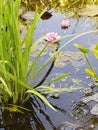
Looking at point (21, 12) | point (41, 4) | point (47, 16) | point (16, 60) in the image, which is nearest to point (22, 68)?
point (16, 60)

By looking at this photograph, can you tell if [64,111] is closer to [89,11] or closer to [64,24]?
[64,24]

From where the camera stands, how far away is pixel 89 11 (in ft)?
9.18

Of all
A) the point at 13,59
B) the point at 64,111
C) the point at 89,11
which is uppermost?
the point at 13,59

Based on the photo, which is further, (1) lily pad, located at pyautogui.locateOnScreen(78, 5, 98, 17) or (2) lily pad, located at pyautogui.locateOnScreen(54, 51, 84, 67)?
(1) lily pad, located at pyautogui.locateOnScreen(78, 5, 98, 17)

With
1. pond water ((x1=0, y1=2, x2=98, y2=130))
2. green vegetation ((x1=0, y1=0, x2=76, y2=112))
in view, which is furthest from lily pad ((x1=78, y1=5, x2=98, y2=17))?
green vegetation ((x1=0, y1=0, x2=76, y2=112))

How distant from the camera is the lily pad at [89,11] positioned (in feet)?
9.04

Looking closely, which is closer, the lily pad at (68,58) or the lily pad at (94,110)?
the lily pad at (94,110)

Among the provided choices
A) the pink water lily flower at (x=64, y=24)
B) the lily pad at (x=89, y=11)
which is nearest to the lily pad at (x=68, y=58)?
the pink water lily flower at (x=64, y=24)

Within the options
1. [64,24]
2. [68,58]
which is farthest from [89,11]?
[68,58]

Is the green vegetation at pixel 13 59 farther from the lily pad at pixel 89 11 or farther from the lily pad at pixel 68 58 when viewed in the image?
the lily pad at pixel 89 11

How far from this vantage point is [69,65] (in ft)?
6.39

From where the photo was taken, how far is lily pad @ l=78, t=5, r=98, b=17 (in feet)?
9.04

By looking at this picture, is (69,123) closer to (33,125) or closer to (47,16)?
(33,125)

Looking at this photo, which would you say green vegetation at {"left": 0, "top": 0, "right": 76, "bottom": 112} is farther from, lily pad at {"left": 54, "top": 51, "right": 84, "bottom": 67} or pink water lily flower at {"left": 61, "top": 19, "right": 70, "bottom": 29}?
pink water lily flower at {"left": 61, "top": 19, "right": 70, "bottom": 29}
